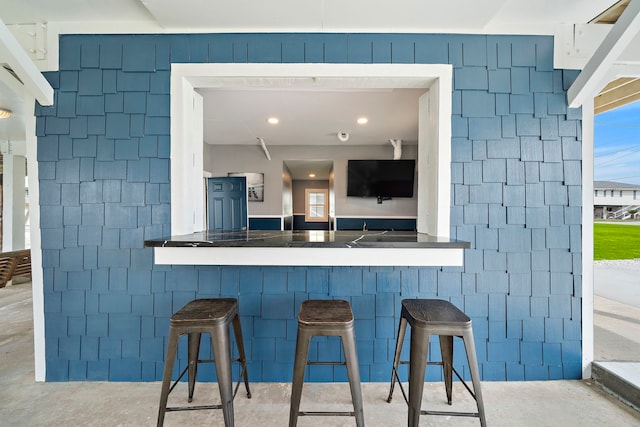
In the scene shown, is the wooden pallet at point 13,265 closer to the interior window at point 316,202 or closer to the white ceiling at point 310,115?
the white ceiling at point 310,115

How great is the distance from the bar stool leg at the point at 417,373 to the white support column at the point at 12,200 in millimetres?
6947

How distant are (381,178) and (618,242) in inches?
131

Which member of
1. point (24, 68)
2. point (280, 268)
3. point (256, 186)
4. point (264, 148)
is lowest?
point (280, 268)

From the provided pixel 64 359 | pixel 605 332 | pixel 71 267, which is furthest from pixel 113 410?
pixel 605 332

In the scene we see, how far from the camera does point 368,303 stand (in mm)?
1945

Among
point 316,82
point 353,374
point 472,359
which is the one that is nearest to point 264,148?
point 316,82

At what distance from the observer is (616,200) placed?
240 centimetres

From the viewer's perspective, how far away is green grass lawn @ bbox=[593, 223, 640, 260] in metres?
2.34

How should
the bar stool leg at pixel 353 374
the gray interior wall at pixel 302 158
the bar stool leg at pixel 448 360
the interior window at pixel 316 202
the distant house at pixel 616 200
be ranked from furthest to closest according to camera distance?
the interior window at pixel 316 202 < the gray interior wall at pixel 302 158 < the distant house at pixel 616 200 < the bar stool leg at pixel 448 360 < the bar stool leg at pixel 353 374

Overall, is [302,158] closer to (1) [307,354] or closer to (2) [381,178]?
(2) [381,178]

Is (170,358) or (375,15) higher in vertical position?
(375,15)

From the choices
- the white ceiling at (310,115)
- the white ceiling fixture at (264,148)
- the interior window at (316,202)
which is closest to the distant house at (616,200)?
the white ceiling at (310,115)

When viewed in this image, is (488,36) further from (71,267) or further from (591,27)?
(71,267)

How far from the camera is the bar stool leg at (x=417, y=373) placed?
1318 mm
